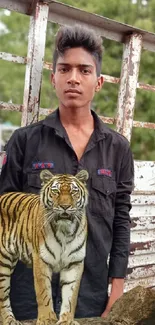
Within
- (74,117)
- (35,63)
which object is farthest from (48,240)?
(35,63)

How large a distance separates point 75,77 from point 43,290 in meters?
0.73

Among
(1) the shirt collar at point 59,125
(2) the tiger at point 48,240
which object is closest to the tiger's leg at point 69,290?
(2) the tiger at point 48,240

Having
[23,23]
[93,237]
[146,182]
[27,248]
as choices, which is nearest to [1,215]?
[27,248]

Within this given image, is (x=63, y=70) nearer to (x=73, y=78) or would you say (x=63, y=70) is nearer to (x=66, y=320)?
(x=73, y=78)

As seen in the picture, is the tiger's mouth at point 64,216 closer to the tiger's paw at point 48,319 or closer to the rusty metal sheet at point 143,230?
the tiger's paw at point 48,319

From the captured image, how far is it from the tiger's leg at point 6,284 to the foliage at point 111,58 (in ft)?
26.2

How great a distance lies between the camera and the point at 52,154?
1654mm

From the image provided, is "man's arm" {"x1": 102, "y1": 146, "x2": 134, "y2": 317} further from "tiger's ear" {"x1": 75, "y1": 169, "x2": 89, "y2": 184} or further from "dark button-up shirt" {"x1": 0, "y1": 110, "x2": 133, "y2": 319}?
"tiger's ear" {"x1": 75, "y1": 169, "x2": 89, "y2": 184}

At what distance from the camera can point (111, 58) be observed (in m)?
10.4

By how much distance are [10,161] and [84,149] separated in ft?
0.89

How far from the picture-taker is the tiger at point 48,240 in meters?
1.43

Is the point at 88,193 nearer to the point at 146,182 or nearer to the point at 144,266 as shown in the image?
the point at 146,182

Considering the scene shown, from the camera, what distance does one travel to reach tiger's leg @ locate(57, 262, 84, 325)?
1447 mm

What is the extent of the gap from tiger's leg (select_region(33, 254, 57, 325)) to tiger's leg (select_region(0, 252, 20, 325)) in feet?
0.27
